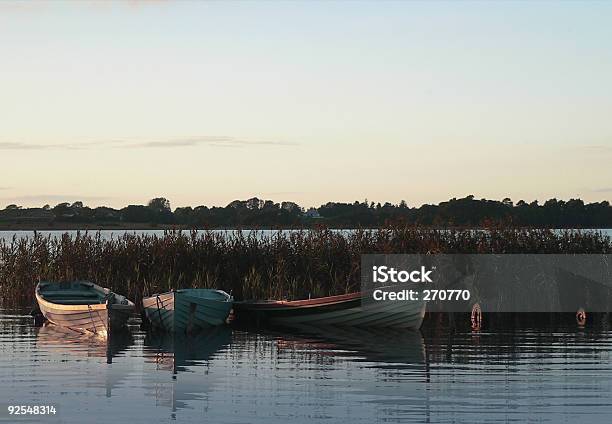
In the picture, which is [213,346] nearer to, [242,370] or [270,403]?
[242,370]

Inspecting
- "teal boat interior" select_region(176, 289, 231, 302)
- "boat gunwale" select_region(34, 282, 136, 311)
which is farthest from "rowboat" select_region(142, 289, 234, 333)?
"boat gunwale" select_region(34, 282, 136, 311)

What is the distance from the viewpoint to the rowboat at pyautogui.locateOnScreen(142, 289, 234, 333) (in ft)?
115

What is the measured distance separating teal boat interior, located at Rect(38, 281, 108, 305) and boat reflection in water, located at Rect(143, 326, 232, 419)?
3556 millimetres

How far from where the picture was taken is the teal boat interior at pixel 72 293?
122 ft

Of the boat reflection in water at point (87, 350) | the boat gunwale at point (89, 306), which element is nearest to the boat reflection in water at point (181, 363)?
the boat reflection in water at point (87, 350)

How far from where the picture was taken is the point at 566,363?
90.1ft

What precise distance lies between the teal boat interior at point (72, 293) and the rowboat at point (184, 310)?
2.16 m

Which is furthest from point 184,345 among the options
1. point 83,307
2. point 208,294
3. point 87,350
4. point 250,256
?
point 250,256

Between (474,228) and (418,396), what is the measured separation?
21560 mm

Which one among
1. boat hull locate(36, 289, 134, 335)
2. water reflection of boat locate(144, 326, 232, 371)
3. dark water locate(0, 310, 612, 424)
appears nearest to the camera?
dark water locate(0, 310, 612, 424)

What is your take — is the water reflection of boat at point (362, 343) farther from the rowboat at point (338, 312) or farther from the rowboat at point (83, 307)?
the rowboat at point (83, 307)

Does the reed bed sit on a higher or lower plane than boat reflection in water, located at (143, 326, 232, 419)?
higher

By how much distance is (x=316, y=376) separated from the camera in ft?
82.4

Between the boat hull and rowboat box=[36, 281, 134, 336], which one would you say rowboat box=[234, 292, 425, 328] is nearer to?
rowboat box=[36, 281, 134, 336]
